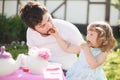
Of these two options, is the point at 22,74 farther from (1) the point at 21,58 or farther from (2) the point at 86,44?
(2) the point at 86,44

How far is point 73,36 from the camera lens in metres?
4.15

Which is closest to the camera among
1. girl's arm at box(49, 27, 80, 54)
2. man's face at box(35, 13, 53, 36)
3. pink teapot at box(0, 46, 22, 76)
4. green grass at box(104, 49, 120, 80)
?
pink teapot at box(0, 46, 22, 76)

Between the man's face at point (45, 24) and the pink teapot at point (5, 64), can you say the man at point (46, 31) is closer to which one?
the man's face at point (45, 24)

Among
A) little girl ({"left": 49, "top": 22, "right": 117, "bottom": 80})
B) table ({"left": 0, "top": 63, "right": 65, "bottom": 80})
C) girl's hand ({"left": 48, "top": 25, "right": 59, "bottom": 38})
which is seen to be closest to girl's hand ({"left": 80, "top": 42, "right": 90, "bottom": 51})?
little girl ({"left": 49, "top": 22, "right": 117, "bottom": 80})

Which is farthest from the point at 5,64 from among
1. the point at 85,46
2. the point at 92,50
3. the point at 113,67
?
the point at 113,67

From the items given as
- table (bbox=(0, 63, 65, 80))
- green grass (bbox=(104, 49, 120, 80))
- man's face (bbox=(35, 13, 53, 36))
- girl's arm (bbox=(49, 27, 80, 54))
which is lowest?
green grass (bbox=(104, 49, 120, 80))

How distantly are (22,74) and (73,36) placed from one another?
0.87 m

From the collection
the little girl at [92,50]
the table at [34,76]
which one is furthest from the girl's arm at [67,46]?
the table at [34,76]

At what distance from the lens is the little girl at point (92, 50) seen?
3916 mm

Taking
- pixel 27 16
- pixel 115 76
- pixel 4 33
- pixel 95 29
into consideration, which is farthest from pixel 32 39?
pixel 4 33

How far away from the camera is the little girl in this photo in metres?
3.92

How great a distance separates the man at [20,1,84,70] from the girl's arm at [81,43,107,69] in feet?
0.67

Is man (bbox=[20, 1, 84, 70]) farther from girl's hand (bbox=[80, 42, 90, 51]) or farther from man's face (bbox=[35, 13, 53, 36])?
girl's hand (bbox=[80, 42, 90, 51])

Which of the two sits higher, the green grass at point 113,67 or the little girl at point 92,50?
the little girl at point 92,50
